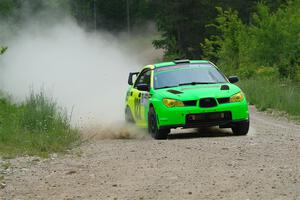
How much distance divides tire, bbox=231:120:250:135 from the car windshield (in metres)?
1.11

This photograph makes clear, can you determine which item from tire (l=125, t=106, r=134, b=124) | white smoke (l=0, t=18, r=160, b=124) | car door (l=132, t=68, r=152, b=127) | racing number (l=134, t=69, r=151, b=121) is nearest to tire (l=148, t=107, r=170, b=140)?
car door (l=132, t=68, r=152, b=127)

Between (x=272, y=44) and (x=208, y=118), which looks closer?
(x=208, y=118)

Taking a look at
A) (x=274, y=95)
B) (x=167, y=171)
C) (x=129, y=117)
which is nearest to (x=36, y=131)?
(x=129, y=117)

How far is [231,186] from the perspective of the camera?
9.30 meters

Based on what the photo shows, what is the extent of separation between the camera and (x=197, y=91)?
50.8ft

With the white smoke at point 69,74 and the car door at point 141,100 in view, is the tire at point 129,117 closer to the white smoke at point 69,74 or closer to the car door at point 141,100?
the car door at point 141,100

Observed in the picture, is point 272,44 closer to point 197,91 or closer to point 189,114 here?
point 197,91

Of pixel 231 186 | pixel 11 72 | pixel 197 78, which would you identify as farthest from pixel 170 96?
pixel 11 72

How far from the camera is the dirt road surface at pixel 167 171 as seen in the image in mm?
9227

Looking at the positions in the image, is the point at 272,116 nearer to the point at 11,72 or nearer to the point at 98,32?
the point at 11,72

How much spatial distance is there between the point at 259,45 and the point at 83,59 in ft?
35.9

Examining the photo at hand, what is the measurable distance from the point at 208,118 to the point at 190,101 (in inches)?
17.7

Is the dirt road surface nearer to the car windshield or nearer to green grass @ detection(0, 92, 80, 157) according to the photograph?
green grass @ detection(0, 92, 80, 157)

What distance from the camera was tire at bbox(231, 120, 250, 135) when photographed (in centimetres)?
1566
